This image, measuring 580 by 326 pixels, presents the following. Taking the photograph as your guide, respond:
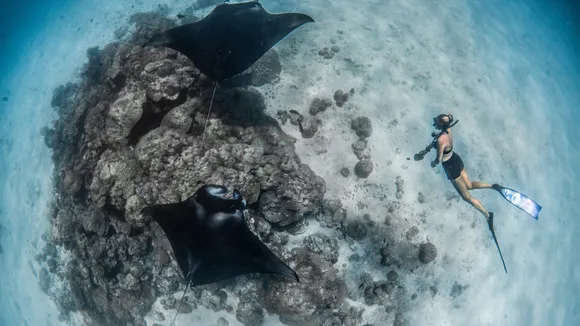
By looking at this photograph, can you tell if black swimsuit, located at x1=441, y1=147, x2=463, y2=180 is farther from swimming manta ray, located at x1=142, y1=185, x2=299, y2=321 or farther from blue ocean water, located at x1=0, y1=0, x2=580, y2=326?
swimming manta ray, located at x1=142, y1=185, x2=299, y2=321

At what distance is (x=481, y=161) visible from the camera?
10.0m

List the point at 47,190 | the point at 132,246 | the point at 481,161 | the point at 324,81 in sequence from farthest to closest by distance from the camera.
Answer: the point at 47,190
the point at 481,161
the point at 324,81
the point at 132,246

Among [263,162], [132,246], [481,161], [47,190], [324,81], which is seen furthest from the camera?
[47,190]

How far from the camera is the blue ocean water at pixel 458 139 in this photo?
29.5 feet

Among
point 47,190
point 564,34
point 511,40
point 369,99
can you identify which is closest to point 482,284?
point 369,99

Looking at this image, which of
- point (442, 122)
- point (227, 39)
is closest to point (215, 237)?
point (227, 39)

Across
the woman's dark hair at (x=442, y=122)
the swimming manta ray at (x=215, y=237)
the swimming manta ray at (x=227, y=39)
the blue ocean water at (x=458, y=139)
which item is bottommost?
the blue ocean water at (x=458, y=139)

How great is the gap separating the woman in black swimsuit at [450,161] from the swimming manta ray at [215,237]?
506cm

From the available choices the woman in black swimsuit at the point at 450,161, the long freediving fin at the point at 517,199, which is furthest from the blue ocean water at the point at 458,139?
the long freediving fin at the point at 517,199

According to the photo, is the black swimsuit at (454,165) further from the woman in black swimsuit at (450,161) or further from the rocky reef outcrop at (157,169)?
the rocky reef outcrop at (157,169)

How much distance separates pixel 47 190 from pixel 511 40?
67.4ft

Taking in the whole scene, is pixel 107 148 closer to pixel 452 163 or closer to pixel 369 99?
pixel 369 99

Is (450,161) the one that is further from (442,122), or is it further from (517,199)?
(517,199)

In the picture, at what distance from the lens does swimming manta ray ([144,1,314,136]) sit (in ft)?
19.0
